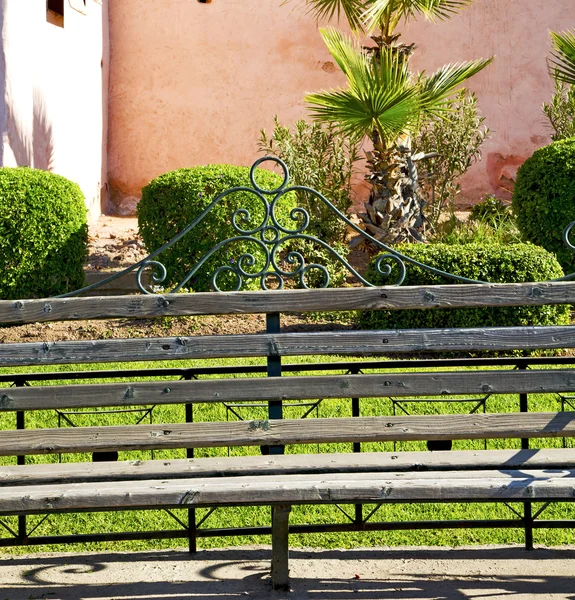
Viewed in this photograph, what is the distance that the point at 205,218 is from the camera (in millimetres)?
7875

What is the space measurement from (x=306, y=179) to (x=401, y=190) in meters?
0.97

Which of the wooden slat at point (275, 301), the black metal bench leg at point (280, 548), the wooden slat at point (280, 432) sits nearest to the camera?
the black metal bench leg at point (280, 548)

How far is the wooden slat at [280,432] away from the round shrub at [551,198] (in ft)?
16.3

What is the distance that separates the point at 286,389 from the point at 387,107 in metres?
5.41

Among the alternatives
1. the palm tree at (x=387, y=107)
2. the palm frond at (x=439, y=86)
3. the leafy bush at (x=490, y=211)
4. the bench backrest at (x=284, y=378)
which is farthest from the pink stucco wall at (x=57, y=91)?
the bench backrest at (x=284, y=378)

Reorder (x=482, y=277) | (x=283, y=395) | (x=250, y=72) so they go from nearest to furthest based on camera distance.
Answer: (x=283, y=395), (x=482, y=277), (x=250, y=72)

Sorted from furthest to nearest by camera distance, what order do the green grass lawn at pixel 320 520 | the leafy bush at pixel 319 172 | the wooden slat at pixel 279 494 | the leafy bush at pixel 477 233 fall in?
the leafy bush at pixel 319 172 < the leafy bush at pixel 477 233 < the green grass lawn at pixel 320 520 < the wooden slat at pixel 279 494

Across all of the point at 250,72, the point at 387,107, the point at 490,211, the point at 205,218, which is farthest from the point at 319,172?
the point at 250,72

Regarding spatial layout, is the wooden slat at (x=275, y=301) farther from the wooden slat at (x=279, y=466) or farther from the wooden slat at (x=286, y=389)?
the wooden slat at (x=279, y=466)

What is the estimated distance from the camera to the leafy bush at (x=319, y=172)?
30.5 feet

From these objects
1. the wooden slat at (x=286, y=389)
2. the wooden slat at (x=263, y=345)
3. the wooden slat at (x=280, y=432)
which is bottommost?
the wooden slat at (x=280, y=432)

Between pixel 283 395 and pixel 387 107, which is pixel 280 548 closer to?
pixel 283 395

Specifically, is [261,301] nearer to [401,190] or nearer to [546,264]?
[546,264]

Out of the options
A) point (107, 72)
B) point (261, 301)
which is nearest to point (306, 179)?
point (107, 72)
